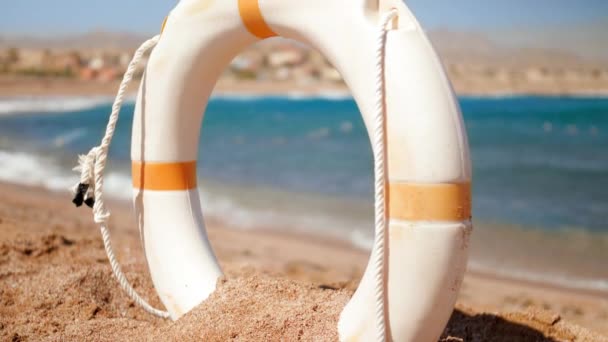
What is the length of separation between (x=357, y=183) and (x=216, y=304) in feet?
26.3

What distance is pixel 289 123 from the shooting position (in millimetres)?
27312

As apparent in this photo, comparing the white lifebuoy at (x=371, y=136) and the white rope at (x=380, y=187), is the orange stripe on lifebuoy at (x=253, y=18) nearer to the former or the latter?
the white lifebuoy at (x=371, y=136)

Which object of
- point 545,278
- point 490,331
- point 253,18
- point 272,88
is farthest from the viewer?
point 272,88

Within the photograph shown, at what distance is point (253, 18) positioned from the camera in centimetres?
268

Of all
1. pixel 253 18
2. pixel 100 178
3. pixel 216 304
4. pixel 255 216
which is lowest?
pixel 255 216

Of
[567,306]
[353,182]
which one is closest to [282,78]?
[353,182]

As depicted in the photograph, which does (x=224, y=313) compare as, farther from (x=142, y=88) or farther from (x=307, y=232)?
(x=307, y=232)

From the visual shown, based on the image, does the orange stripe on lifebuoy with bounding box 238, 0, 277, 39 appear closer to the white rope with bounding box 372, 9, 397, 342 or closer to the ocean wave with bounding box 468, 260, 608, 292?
the white rope with bounding box 372, 9, 397, 342

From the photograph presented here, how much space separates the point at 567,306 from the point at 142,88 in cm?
361

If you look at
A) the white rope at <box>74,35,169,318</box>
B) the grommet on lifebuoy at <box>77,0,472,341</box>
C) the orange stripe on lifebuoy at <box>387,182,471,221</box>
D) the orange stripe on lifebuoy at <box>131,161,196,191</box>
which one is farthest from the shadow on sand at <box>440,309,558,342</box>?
the white rope at <box>74,35,169,318</box>

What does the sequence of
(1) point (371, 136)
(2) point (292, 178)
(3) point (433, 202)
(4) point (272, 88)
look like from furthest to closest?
(4) point (272, 88) < (2) point (292, 178) < (1) point (371, 136) < (3) point (433, 202)

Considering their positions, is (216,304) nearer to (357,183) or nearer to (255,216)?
(255,216)

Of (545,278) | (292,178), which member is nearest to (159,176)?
(545,278)

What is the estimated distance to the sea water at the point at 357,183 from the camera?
6602mm
